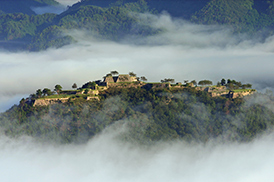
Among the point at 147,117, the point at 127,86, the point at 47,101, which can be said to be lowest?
the point at 147,117

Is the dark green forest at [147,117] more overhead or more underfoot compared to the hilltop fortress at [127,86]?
more underfoot

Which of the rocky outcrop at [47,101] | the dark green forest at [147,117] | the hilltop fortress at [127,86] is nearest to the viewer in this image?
the dark green forest at [147,117]

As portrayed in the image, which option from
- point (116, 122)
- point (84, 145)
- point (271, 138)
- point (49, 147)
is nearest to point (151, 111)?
point (116, 122)

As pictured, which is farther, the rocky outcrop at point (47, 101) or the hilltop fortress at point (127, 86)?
the hilltop fortress at point (127, 86)

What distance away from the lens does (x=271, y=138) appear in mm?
157500

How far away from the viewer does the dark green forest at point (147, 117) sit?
139 m

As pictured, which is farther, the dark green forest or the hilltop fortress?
the hilltop fortress

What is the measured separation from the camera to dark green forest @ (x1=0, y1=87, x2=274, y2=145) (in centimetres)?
13862

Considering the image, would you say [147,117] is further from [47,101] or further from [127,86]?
[47,101]

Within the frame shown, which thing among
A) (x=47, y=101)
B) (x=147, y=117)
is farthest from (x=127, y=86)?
(x=47, y=101)

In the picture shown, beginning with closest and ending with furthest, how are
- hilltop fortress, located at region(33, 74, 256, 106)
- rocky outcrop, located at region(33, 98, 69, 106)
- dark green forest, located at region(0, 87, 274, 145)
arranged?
dark green forest, located at region(0, 87, 274, 145) → rocky outcrop, located at region(33, 98, 69, 106) → hilltop fortress, located at region(33, 74, 256, 106)

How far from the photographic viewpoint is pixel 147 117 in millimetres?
148000

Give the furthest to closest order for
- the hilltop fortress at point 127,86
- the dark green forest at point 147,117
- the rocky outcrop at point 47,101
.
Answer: the hilltop fortress at point 127,86 → the rocky outcrop at point 47,101 → the dark green forest at point 147,117

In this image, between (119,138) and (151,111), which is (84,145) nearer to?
(119,138)
